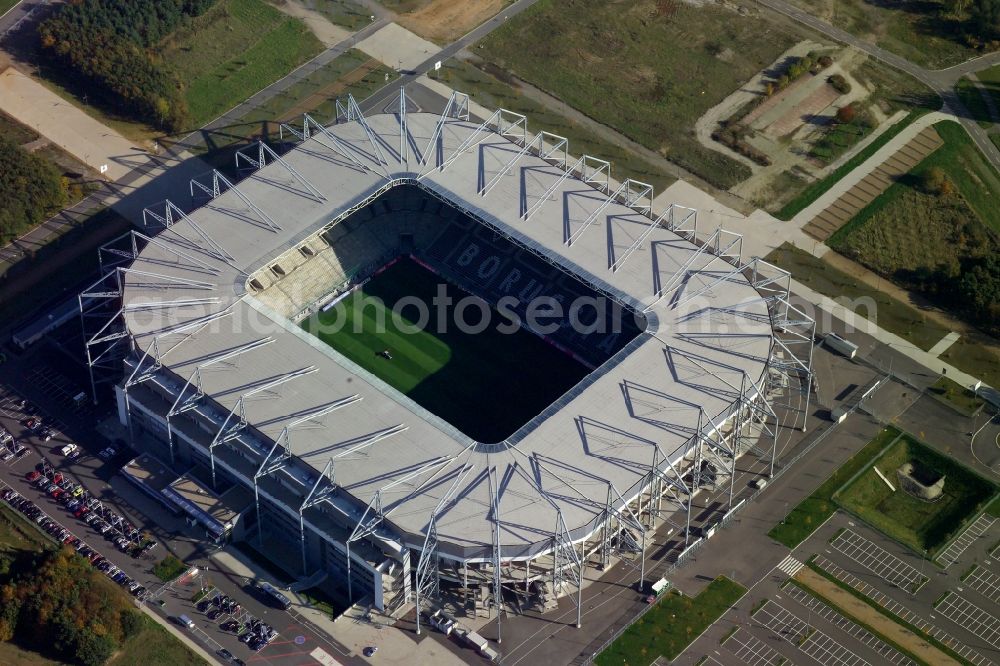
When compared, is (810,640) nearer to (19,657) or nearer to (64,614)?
(64,614)

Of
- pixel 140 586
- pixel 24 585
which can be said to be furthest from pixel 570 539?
pixel 24 585

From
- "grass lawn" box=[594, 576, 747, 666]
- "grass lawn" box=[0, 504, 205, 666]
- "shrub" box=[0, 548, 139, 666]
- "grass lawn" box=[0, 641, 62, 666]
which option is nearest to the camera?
"shrub" box=[0, 548, 139, 666]

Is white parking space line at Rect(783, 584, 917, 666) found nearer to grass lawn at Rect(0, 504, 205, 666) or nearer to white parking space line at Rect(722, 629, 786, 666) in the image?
white parking space line at Rect(722, 629, 786, 666)

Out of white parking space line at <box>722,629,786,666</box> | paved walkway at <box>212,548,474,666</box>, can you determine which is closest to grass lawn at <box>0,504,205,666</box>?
paved walkway at <box>212,548,474,666</box>

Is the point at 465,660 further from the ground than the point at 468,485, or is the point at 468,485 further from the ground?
the point at 468,485

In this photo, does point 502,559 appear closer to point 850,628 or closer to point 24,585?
point 850,628

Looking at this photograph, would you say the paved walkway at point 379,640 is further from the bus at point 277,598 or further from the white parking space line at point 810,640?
the white parking space line at point 810,640
